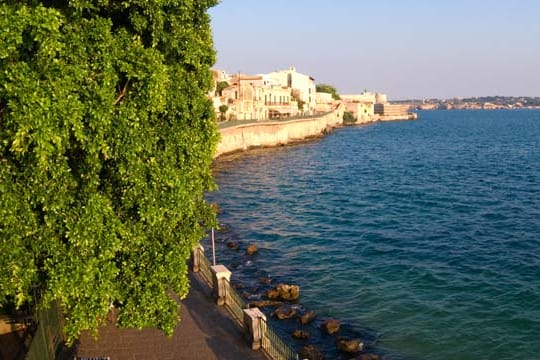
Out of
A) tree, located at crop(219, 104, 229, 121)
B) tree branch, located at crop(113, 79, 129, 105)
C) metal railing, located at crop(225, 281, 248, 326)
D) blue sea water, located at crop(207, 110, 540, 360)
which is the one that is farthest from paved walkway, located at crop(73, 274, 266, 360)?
tree, located at crop(219, 104, 229, 121)

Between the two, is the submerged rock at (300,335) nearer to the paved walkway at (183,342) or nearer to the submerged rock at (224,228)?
the paved walkway at (183,342)

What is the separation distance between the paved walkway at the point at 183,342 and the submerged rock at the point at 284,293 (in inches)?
238

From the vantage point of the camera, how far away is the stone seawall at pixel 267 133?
79125mm

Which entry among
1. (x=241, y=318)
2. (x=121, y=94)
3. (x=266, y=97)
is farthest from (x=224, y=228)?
(x=266, y=97)

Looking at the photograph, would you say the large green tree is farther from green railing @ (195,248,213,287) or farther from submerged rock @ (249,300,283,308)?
submerged rock @ (249,300,283,308)

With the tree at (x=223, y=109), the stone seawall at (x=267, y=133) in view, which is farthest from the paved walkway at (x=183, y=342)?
the tree at (x=223, y=109)

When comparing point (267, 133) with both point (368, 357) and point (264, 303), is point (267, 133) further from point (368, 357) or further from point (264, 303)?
point (368, 357)

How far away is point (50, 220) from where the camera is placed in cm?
868

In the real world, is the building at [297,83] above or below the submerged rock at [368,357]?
above

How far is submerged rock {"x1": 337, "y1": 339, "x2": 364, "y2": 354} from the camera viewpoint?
59.4 ft

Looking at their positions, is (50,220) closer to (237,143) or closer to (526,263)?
(526,263)

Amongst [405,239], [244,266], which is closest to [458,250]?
[405,239]

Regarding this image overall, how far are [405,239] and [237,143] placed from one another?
172 feet

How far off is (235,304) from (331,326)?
15.9ft
